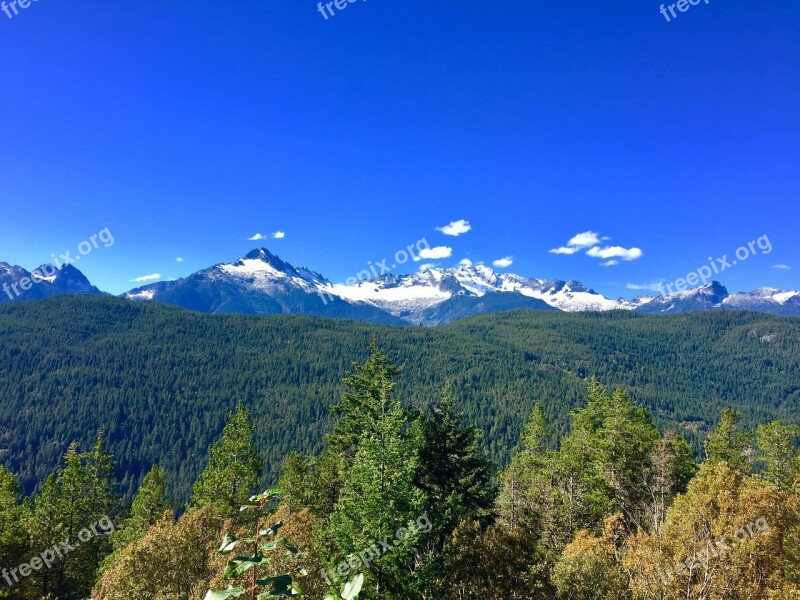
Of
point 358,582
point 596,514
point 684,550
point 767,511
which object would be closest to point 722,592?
point 684,550

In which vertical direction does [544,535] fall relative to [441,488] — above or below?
below

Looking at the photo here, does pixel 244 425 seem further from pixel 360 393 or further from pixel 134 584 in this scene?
pixel 134 584

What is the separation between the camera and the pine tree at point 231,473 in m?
35.3

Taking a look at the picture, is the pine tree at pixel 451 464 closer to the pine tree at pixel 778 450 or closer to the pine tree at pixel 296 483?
the pine tree at pixel 296 483

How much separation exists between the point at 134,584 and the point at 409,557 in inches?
532

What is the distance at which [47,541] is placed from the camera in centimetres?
3644

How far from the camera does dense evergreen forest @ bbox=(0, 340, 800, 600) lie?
67.6 feet

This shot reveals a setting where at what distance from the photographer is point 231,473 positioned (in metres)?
36.4

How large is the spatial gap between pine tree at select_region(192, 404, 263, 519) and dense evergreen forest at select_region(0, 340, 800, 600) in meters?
0.16

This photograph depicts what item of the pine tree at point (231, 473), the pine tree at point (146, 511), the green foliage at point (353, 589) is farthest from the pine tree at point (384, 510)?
the pine tree at point (146, 511)

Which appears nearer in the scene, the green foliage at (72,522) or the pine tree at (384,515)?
the pine tree at (384,515)

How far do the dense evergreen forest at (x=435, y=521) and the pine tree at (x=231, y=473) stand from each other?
16 cm

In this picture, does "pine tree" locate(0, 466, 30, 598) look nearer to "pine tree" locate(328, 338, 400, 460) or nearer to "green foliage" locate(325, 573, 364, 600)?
"pine tree" locate(328, 338, 400, 460)

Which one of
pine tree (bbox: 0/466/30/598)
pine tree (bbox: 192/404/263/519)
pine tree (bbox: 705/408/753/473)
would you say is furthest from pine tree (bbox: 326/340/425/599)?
pine tree (bbox: 705/408/753/473)
